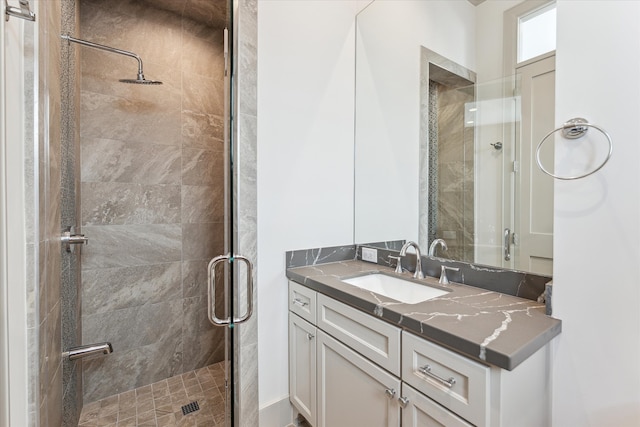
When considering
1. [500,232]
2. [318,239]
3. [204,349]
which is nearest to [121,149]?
[318,239]

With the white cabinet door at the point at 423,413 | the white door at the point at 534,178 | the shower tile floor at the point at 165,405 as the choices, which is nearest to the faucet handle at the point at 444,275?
the white door at the point at 534,178

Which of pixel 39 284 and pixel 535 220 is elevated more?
pixel 535 220

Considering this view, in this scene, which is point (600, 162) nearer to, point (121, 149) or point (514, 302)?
point (514, 302)

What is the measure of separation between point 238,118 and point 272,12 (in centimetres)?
66

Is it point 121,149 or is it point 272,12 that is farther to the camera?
point 121,149

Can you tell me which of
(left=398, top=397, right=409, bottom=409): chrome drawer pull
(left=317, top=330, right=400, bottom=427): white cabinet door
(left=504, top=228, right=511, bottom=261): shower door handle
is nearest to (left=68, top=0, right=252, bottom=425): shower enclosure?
(left=317, top=330, right=400, bottom=427): white cabinet door

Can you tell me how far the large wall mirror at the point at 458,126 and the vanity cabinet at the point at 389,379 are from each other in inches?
24.0

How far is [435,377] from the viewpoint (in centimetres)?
92

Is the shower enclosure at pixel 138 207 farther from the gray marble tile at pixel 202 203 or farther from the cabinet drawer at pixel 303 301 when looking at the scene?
the cabinet drawer at pixel 303 301

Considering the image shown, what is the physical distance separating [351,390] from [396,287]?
0.58m

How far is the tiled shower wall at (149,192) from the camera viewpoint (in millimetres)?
1839

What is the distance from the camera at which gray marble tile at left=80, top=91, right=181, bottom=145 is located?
5.92 ft

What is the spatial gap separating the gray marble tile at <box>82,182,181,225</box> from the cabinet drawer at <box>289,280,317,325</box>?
110 cm

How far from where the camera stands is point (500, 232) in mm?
1397
